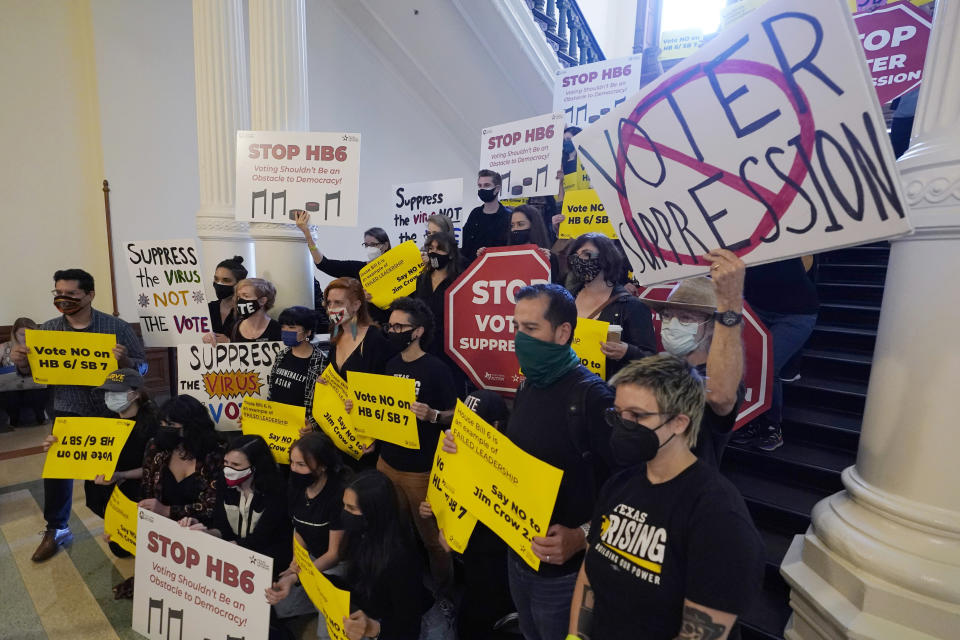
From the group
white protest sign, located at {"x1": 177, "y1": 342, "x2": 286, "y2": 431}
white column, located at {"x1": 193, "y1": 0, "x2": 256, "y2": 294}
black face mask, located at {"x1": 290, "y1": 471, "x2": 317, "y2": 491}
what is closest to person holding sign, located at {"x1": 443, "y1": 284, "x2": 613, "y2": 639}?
black face mask, located at {"x1": 290, "y1": 471, "x2": 317, "y2": 491}

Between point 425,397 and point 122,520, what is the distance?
6.88ft

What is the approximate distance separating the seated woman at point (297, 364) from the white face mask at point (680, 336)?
2086 millimetres

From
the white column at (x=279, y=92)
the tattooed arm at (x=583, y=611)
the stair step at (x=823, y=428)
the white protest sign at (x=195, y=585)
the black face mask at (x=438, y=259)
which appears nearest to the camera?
the tattooed arm at (x=583, y=611)

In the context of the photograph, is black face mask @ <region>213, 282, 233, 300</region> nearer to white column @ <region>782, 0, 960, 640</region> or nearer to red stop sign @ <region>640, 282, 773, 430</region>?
red stop sign @ <region>640, 282, 773, 430</region>

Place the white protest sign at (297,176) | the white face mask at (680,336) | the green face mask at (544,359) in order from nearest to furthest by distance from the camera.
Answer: the green face mask at (544,359), the white face mask at (680,336), the white protest sign at (297,176)

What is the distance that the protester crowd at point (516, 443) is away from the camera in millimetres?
1292

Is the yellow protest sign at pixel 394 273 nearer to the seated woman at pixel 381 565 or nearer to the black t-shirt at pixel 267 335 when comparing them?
the black t-shirt at pixel 267 335

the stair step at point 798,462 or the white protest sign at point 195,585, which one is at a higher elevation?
the stair step at point 798,462

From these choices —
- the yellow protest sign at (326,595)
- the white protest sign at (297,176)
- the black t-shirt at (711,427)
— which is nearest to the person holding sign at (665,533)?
the black t-shirt at (711,427)

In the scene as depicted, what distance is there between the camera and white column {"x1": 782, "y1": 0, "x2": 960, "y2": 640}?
1.52 meters

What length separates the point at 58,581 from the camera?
328 centimetres

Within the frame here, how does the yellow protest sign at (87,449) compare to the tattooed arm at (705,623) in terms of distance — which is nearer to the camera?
the tattooed arm at (705,623)

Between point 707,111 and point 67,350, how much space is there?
3.93m

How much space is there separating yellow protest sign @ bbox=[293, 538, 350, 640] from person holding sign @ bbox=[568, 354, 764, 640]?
113cm
